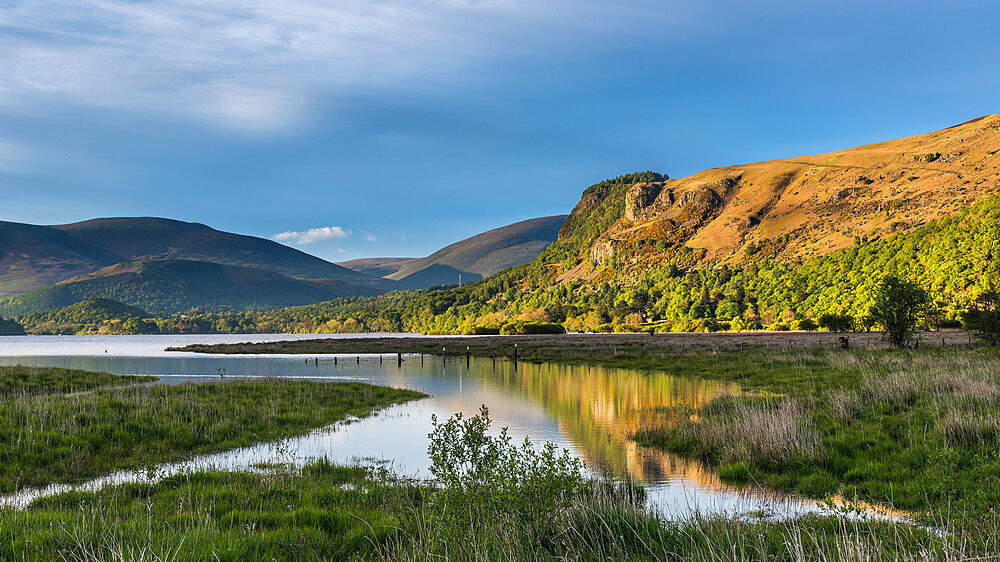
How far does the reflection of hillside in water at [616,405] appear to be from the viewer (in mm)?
14164

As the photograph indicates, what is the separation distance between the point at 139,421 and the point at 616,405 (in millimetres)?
18715

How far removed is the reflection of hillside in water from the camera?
14164 millimetres

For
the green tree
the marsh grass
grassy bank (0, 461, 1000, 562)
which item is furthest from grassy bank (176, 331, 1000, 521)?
the marsh grass

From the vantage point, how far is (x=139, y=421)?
17984 millimetres

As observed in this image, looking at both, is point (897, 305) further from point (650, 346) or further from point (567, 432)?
point (650, 346)

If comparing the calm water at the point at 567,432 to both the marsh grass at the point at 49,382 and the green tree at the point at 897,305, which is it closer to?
the marsh grass at the point at 49,382

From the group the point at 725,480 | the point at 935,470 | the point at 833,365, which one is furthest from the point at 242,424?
the point at 833,365

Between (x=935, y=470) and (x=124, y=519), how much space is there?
1230cm

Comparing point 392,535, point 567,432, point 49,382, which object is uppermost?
point 392,535

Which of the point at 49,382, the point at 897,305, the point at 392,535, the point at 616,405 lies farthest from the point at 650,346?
the point at 392,535

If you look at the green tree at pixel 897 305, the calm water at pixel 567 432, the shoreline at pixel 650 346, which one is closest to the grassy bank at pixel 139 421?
the calm water at pixel 567 432

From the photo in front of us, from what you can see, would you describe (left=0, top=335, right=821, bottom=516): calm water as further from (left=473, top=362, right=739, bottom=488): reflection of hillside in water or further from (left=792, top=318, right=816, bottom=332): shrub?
(left=792, top=318, right=816, bottom=332): shrub

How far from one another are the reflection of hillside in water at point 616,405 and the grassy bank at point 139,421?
9625mm

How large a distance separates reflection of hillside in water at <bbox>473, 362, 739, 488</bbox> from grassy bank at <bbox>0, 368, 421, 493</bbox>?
9625mm
